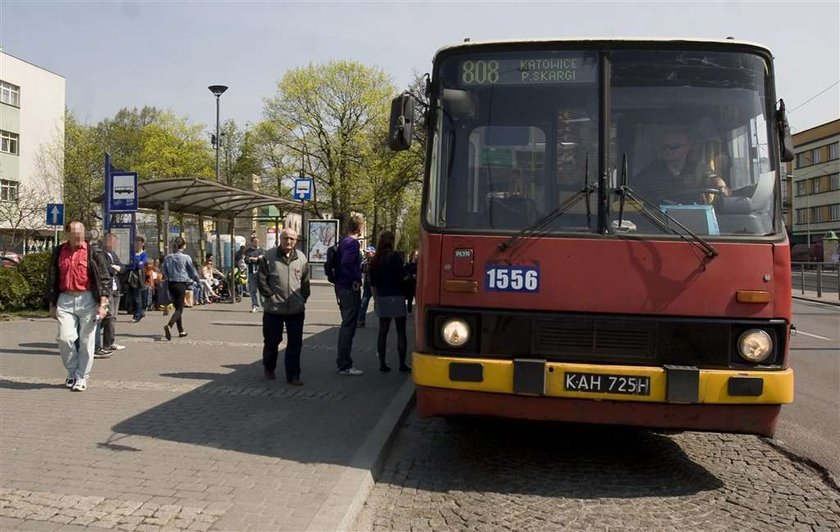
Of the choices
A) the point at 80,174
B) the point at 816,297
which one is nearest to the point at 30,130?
the point at 80,174

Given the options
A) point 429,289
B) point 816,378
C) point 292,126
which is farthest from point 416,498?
point 292,126

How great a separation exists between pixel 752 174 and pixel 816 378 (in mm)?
6024

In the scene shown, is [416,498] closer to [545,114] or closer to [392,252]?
[545,114]

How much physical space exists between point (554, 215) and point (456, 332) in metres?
0.99

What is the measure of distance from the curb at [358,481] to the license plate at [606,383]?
1.43 m

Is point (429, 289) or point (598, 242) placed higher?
point (598, 242)

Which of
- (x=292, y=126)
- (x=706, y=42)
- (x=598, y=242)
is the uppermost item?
(x=292, y=126)

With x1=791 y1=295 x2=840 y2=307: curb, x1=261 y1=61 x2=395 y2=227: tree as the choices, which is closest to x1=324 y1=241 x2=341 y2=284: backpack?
x1=791 y1=295 x2=840 y2=307: curb

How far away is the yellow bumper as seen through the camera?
457 cm

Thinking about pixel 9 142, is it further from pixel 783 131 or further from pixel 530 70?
pixel 783 131

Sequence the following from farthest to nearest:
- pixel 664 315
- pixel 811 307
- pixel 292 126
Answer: pixel 292 126 → pixel 811 307 → pixel 664 315

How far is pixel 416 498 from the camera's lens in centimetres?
475

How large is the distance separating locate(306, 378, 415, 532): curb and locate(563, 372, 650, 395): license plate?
1.43 m

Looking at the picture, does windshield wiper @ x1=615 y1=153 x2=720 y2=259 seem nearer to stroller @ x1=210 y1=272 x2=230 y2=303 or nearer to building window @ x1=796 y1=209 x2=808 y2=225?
stroller @ x1=210 y1=272 x2=230 y2=303
